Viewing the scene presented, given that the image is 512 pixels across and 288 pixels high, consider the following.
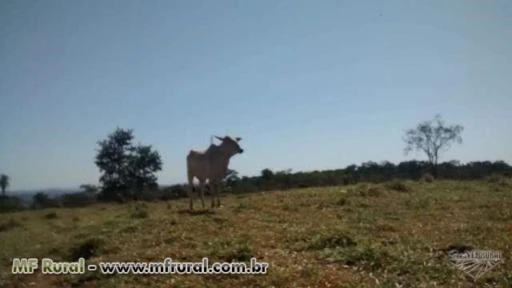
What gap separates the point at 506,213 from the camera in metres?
13.5

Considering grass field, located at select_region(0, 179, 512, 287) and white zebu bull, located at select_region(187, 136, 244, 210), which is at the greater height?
white zebu bull, located at select_region(187, 136, 244, 210)

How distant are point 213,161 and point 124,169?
17.0 metres

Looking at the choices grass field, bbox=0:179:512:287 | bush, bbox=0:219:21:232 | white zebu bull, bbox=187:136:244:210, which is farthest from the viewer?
bush, bbox=0:219:21:232

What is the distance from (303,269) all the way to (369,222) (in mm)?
5107

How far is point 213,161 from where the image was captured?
54.9ft

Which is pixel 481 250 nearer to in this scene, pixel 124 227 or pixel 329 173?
pixel 124 227

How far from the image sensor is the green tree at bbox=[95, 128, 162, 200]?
2827 cm

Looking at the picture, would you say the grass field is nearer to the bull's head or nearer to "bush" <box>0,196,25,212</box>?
the bull's head

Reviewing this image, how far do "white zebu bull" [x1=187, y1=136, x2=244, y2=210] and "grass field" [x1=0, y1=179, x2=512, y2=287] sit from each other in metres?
1.31

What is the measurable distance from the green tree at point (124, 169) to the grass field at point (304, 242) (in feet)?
35.9

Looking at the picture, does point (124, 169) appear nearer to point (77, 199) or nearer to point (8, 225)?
point (77, 199)

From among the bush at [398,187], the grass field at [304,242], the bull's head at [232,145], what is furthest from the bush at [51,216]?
the bush at [398,187]

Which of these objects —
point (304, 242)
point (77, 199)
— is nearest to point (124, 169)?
point (77, 199)

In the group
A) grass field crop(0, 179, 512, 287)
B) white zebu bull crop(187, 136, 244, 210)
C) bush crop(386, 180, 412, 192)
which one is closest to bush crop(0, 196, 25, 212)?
grass field crop(0, 179, 512, 287)
